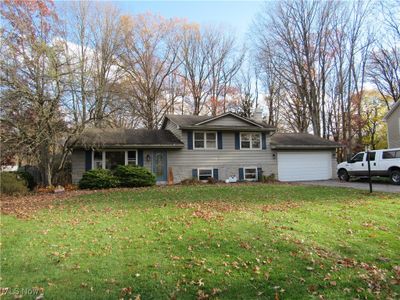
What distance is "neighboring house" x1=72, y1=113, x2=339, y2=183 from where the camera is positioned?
17.6 metres

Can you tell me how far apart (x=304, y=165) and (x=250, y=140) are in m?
4.64

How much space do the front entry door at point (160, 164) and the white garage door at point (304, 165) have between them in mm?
8297

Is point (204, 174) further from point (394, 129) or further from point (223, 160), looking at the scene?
point (394, 129)

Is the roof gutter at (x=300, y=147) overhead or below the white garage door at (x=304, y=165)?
overhead

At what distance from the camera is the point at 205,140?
19.4 m

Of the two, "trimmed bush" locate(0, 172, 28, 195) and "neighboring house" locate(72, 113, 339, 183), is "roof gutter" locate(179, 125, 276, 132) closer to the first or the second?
"neighboring house" locate(72, 113, 339, 183)

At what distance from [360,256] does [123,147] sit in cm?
1483

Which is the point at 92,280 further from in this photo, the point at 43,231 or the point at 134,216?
the point at 134,216

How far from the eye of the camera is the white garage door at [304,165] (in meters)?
20.9

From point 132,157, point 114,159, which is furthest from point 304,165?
point 114,159

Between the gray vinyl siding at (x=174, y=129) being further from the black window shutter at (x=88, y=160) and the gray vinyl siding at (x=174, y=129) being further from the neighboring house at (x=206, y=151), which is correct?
the black window shutter at (x=88, y=160)

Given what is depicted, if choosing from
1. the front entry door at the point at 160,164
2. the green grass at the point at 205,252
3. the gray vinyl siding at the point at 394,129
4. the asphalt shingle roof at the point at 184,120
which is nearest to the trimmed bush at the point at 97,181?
the front entry door at the point at 160,164

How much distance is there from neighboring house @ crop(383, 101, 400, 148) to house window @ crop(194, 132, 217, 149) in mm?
13973

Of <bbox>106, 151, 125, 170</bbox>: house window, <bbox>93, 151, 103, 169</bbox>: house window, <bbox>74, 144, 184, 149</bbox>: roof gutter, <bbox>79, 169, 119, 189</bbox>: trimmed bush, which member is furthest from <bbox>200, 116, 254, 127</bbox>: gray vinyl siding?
<bbox>79, 169, 119, 189</bbox>: trimmed bush
